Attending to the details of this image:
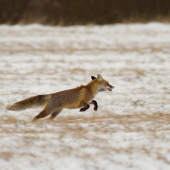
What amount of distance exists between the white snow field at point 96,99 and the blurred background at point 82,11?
1.60 metres

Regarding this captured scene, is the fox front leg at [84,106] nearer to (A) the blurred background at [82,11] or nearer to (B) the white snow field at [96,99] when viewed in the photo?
(B) the white snow field at [96,99]

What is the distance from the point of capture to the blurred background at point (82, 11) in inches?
582

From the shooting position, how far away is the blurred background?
48.5 feet

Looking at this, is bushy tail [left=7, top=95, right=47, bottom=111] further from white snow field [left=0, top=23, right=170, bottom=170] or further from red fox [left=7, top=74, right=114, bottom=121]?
white snow field [left=0, top=23, right=170, bottom=170]

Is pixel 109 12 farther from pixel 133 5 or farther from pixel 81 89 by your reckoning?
pixel 81 89

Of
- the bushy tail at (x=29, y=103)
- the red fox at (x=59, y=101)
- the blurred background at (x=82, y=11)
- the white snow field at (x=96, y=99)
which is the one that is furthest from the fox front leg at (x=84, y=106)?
the blurred background at (x=82, y=11)

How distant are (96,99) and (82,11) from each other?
31.3ft

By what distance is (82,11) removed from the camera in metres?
15.1

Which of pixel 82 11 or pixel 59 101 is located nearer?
pixel 59 101

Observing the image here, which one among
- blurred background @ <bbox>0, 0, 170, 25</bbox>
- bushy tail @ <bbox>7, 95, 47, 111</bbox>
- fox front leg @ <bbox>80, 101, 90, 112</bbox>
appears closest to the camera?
bushy tail @ <bbox>7, 95, 47, 111</bbox>

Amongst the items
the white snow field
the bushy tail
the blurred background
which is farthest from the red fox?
the blurred background

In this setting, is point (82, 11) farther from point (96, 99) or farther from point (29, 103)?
point (29, 103)

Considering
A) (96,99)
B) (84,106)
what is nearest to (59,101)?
(84,106)

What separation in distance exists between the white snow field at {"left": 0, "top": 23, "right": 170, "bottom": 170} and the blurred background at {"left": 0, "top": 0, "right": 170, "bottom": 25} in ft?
5.24
